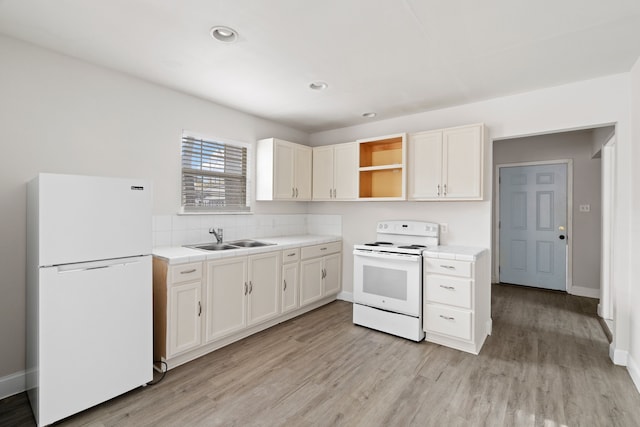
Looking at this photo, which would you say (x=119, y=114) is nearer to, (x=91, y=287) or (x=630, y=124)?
(x=91, y=287)

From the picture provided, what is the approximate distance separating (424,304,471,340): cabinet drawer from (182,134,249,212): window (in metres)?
2.43

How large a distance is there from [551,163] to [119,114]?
592 cm

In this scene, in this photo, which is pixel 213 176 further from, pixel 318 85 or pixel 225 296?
pixel 318 85

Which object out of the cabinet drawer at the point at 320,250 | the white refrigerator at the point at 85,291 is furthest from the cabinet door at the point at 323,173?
the white refrigerator at the point at 85,291

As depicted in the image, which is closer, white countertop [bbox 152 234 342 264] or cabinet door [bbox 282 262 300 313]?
white countertop [bbox 152 234 342 264]

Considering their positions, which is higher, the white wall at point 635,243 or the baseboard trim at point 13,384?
the white wall at point 635,243

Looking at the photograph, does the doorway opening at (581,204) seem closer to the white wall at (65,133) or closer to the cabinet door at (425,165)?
the cabinet door at (425,165)

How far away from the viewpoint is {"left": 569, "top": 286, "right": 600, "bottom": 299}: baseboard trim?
4.66 meters

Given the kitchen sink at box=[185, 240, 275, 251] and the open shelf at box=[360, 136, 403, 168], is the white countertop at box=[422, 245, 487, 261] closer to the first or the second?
the open shelf at box=[360, 136, 403, 168]

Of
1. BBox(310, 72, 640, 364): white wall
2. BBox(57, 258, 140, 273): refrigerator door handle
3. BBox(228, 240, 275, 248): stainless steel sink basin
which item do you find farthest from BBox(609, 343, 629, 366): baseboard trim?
BBox(57, 258, 140, 273): refrigerator door handle

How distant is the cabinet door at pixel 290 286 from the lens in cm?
348

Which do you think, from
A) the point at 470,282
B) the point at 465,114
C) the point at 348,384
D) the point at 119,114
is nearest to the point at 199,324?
the point at 348,384

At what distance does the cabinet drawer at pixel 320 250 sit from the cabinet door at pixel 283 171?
742 mm

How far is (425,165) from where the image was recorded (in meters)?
3.47
